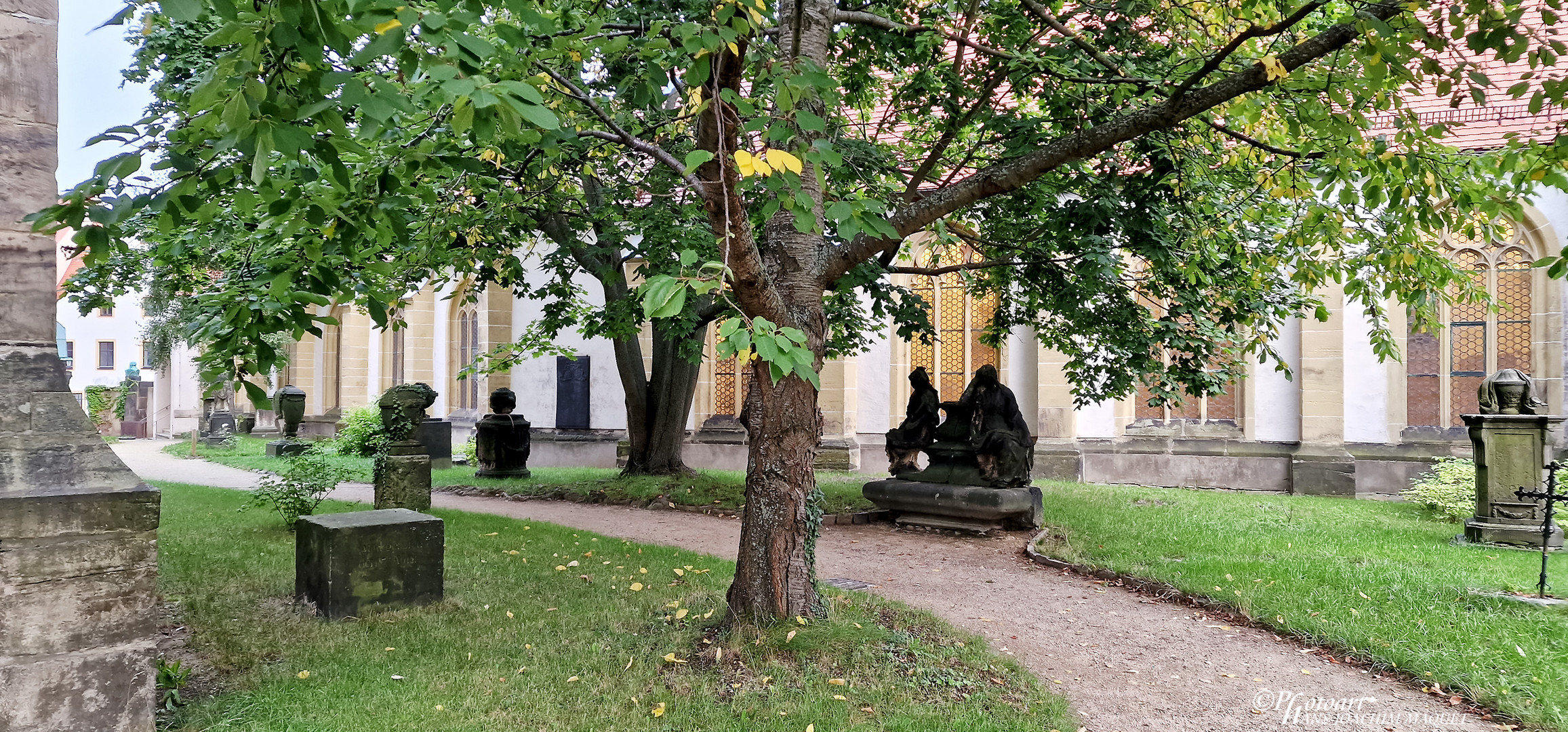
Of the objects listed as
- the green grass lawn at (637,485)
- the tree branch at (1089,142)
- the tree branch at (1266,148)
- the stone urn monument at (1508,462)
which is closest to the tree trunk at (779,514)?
the tree branch at (1089,142)

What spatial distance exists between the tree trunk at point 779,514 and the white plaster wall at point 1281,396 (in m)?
12.3

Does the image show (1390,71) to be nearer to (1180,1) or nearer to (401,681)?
(1180,1)

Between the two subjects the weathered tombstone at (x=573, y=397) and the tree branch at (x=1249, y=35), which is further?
the weathered tombstone at (x=573, y=397)

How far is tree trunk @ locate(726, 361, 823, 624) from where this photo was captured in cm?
478

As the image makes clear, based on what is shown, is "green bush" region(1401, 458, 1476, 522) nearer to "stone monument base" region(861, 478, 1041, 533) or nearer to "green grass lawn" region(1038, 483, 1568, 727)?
"green grass lawn" region(1038, 483, 1568, 727)

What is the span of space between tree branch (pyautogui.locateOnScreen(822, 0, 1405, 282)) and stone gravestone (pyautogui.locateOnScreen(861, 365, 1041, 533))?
522 cm

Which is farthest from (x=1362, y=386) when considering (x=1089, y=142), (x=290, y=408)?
(x=290, y=408)

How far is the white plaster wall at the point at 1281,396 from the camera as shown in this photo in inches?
567

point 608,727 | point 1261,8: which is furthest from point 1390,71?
point 608,727

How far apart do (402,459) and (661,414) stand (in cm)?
449

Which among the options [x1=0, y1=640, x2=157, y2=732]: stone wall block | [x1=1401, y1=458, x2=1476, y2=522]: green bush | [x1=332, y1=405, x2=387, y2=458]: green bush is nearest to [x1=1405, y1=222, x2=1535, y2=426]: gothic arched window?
[x1=1401, y1=458, x2=1476, y2=522]: green bush

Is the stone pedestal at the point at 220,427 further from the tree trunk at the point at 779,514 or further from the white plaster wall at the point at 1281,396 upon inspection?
the white plaster wall at the point at 1281,396

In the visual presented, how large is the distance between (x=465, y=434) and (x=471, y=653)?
17.4 m

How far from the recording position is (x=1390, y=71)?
4.12 m
